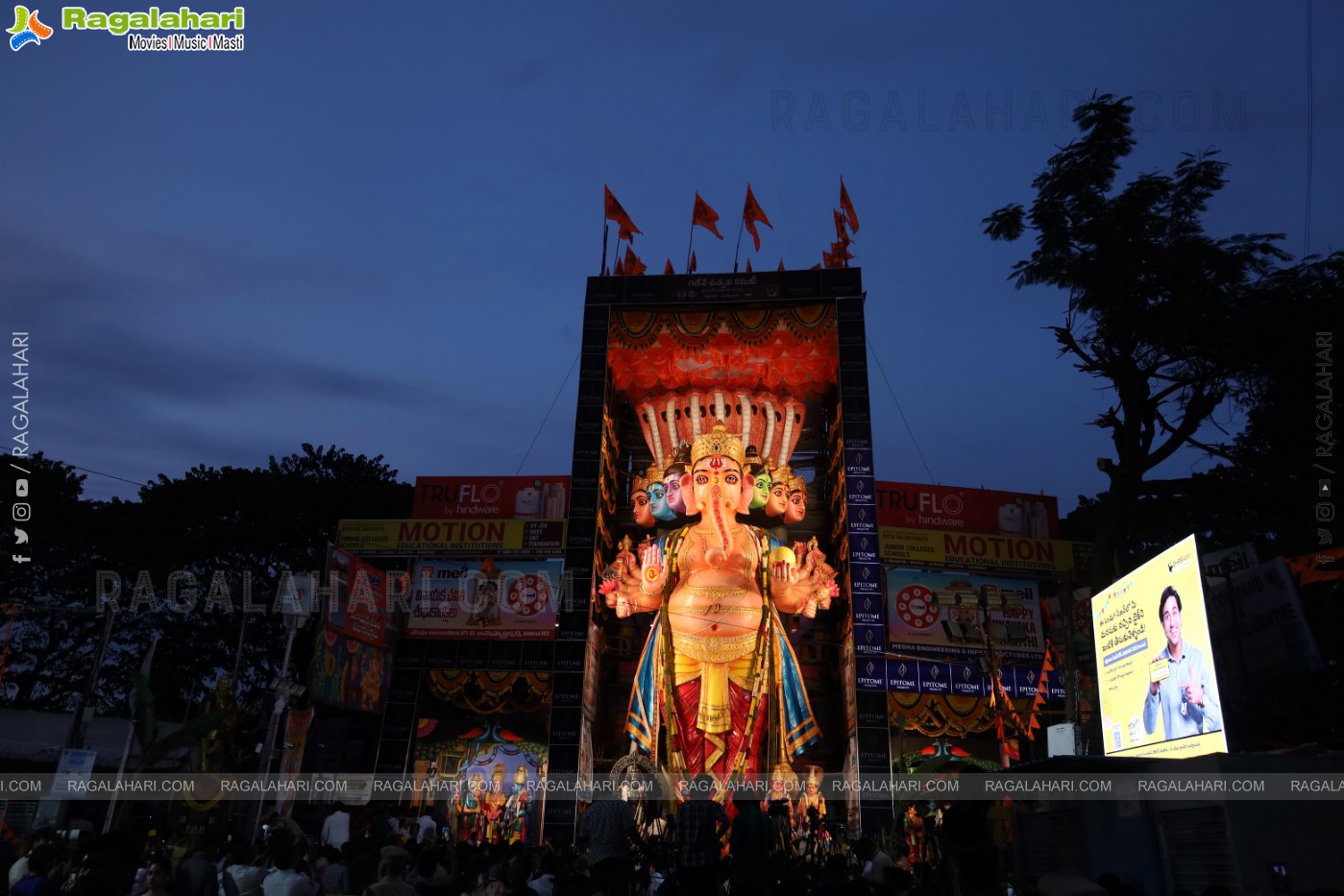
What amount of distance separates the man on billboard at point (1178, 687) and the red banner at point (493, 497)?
66.9 feet

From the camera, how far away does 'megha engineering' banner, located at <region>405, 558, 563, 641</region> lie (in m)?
26.9

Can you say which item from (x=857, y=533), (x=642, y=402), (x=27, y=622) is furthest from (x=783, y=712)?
Answer: (x=27, y=622)

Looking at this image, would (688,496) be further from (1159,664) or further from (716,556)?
(1159,664)

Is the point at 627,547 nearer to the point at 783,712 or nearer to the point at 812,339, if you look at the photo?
the point at 783,712

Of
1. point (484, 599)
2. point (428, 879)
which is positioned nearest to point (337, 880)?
point (428, 879)

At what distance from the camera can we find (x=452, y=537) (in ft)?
92.1

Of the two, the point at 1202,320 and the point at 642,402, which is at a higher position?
the point at 642,402

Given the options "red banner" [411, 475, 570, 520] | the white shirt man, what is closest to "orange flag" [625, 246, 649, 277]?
"red banner" [411, 475, 570, 520]

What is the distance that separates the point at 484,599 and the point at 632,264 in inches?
423

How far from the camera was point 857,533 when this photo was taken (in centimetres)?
2133

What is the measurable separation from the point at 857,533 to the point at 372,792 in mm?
15490

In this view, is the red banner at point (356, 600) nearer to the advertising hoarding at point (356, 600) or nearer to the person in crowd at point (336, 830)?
the advertising hoarding at point (356, 600)

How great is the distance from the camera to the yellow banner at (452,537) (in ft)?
90.6

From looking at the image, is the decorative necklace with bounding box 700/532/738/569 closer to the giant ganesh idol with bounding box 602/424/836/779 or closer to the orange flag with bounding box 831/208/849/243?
the giant ganesh idol with bounding box 602/424/836/779
